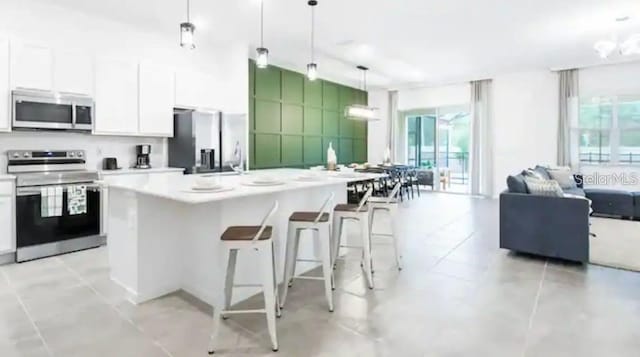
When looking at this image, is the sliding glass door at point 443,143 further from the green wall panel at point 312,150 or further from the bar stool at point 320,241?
the bar stool at point 320,241

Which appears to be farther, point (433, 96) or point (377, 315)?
point (433, 96)

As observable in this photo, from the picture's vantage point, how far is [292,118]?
8570 millimetres

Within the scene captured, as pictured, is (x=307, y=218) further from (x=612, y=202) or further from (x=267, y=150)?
(x=612, y=202)

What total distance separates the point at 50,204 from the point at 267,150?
14.3 ft

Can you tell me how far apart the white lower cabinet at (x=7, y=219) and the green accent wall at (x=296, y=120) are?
4195 mm

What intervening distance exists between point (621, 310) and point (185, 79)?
18.8 ft

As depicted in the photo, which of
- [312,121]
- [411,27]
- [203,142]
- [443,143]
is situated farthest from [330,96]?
[203,142]

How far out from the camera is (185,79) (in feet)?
18.3

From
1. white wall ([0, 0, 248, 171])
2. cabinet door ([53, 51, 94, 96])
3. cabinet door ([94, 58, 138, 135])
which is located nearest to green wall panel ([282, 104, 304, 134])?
white wall ([0, 0, 248, 171])

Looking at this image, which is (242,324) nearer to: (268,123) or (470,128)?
(268,123)

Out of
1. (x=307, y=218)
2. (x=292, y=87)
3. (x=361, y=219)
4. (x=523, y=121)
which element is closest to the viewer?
(x=307, y=218)

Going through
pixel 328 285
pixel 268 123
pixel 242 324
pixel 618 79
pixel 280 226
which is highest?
pixel 618 79

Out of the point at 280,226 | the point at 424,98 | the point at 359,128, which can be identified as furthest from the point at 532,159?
the point at 280,226

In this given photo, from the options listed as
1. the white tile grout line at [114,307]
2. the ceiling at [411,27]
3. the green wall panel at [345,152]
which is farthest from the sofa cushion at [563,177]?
the white tile grout line at [114,307]
